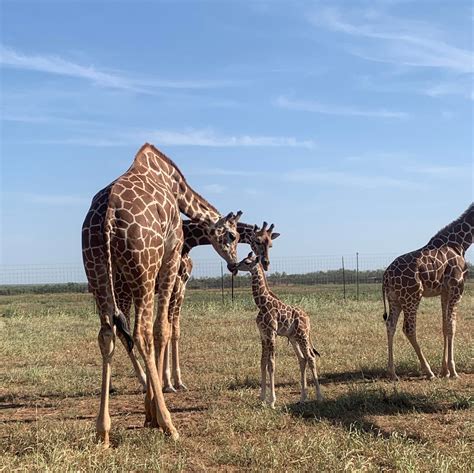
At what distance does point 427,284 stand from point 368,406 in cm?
355

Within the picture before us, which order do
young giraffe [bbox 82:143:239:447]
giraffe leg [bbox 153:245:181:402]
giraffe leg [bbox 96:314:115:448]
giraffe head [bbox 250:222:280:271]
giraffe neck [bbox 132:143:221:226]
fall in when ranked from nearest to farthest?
giraffe leg [bbox 96:314:115:448], young giraffe [bbox 82:143:239:447], giraffe leg [bbox 153:245:181:402], giraffe neck [bbox 132:143:221:226], giraffe head [bbox 250:222:280:271]

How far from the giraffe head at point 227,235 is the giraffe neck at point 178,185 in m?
0.12

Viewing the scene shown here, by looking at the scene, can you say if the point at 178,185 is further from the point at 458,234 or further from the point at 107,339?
the point at 458,234

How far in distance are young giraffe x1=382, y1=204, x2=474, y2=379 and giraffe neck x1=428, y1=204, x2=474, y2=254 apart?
2 centimetres

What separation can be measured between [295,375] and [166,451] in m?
4.32

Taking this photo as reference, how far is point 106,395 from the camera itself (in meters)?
5.77

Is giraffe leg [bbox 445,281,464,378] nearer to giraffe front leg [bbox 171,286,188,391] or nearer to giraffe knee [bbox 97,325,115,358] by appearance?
giraffe front leg [bbox 171,286,188,391]

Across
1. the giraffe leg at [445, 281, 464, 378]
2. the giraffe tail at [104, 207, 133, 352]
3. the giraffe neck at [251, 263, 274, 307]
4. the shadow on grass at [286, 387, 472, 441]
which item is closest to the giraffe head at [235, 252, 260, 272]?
the giraffe neck at [251, 263, 274, 307]

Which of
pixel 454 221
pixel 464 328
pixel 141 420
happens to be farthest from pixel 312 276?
pixel 141 420

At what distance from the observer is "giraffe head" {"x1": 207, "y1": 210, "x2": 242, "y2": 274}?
8508 mm

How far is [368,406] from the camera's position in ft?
23.4

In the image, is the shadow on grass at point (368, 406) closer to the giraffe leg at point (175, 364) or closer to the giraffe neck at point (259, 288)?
the giraffe neck at point (259, 288)

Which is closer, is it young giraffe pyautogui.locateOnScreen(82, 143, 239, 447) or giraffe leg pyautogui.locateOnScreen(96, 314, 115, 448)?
giraffe leg pyautogui.locateOnScreen(96, 314, 115, 448)

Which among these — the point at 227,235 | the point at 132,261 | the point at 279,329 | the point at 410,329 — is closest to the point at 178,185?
the point at 227,235
